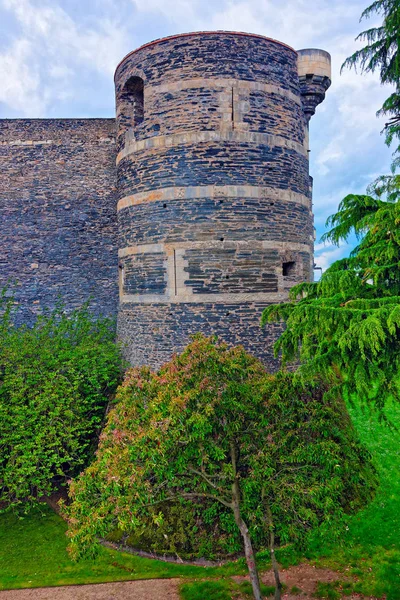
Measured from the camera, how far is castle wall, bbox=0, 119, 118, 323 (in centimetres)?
1491

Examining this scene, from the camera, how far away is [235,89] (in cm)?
1145

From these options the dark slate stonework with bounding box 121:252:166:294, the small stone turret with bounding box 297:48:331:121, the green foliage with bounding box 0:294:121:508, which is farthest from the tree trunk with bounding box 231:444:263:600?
the small stone turret with bounding box 297:48:331:121

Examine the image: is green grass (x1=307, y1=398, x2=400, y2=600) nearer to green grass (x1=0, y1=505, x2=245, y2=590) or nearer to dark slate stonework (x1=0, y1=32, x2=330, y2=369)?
A: green grass (x1=0, y1=505, x2=245, y2=590)

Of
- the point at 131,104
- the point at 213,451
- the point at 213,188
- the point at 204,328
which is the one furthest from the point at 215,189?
the point at 213,451

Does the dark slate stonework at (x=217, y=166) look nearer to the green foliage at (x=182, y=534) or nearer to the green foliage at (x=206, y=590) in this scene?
the green foliage at (x=182, y=534)

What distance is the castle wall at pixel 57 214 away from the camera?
1491 cm

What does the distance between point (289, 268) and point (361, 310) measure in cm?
724

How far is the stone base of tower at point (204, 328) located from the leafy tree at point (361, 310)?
4783mm

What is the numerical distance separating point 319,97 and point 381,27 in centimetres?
595

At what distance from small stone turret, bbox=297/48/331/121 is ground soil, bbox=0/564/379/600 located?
1130cm

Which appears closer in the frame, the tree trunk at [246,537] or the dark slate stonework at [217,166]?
the tree trunk at [246,537]

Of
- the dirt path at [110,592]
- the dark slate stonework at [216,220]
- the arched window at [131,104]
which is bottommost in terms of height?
the dirt path at [110,592]

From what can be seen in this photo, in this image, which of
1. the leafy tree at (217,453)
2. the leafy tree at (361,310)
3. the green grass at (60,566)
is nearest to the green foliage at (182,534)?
the green grass at (60,566)

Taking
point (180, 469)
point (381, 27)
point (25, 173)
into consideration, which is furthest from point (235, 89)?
point (180, 469)
